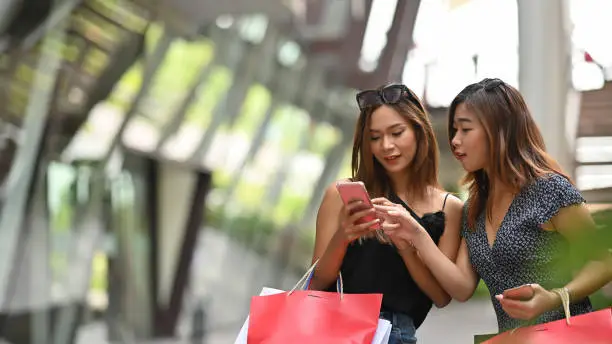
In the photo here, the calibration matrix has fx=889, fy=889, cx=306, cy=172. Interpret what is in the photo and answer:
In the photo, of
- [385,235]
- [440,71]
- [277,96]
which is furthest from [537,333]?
[277,96]

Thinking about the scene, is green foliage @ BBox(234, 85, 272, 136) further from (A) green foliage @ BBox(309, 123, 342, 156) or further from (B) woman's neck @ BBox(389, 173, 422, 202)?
(B) woman's neck @ BBox(389, 173, 422, 202)

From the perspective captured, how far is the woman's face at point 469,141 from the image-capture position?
1.97 meters

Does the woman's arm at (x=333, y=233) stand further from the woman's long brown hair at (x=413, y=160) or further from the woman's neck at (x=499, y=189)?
the woman's neck at (x=499, y=189)

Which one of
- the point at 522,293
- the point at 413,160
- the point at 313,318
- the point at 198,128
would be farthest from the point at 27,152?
the point at 522,293

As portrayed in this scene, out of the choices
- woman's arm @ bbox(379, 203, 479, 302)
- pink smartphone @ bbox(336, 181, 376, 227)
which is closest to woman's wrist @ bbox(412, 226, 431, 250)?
woman's arm @ bbox(379, 203, 479, 302)

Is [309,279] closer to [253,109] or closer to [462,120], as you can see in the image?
[462,120]

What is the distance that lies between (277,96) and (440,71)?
1.61 metres

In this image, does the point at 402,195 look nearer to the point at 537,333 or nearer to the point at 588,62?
the point at 537,333

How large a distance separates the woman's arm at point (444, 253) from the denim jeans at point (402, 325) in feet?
0.27

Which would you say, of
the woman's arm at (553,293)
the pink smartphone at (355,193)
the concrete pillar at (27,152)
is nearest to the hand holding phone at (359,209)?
the pink smartphone at (355,193)

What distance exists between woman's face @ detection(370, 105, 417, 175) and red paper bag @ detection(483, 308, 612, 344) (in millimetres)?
580

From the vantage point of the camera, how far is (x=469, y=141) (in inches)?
77.7

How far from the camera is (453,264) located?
81.0 inches

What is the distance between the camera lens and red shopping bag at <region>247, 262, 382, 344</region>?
1.96 metres
